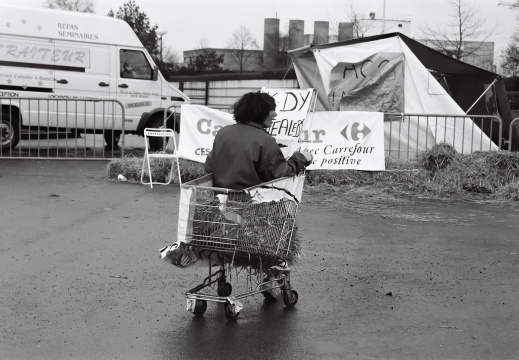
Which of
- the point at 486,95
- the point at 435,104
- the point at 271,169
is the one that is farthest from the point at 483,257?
the point at 486,95

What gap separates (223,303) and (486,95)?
13.2 meters

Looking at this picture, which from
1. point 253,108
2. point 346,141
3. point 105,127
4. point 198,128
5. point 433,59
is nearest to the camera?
point 253,108

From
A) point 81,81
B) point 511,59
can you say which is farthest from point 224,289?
point 511,59

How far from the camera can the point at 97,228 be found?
9.51 m

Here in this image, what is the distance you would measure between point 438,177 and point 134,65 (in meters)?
8.22

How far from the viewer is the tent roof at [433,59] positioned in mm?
16656

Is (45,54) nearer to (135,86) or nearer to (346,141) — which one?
(135,86)

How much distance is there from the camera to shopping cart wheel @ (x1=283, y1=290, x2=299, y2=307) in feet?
20.5

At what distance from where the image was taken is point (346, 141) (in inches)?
538

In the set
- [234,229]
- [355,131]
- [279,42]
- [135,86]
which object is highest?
[279,42]

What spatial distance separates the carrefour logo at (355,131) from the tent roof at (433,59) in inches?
132

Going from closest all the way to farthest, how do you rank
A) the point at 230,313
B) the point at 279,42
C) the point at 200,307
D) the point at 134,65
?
the point at 230,313 → the point at 200,307 → the point at 134,65 → the point at 279,42

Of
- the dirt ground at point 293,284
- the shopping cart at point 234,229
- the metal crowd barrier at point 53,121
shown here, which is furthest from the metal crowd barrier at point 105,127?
the shopping cart at point 234,229

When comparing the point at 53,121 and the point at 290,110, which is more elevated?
the point at 290,110
